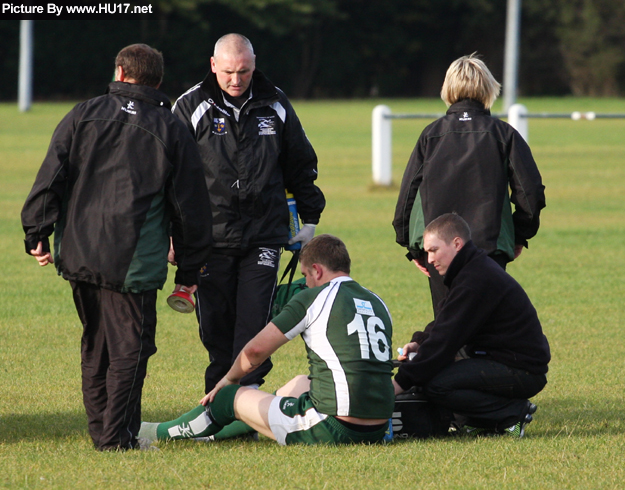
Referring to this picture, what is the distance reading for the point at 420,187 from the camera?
593cm

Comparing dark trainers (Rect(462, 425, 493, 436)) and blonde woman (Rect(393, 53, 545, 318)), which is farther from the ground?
blonde woman (Rect(393, 53, 545, 318))

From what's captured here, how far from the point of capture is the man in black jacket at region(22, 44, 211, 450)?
15.5ft

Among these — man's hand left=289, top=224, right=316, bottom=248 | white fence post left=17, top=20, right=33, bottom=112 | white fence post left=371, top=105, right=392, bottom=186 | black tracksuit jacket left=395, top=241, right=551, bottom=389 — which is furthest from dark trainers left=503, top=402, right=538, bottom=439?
white fence post left=17, top=20, right=33, bottom=112

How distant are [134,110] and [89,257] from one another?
29.5 inches

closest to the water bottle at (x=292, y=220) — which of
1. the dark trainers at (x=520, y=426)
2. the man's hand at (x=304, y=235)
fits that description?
the man's hand at (x=304, y=235)

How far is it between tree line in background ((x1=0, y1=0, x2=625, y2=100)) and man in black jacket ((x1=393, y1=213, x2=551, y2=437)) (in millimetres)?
54524

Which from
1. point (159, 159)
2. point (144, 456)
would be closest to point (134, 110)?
point (159, 159)

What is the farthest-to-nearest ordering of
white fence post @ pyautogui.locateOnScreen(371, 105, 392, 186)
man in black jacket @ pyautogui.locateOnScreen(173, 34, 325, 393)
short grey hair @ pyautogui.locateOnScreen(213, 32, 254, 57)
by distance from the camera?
white fence post @ pyautogui.locateOnScreen(371, 105, 392, 186)
man in black jacket @ pyautogui.locateOnScreen(173, 34, 325, 393)
short grey hair @ pyautogui.locateOnScreen(213, 32, 254, 57)

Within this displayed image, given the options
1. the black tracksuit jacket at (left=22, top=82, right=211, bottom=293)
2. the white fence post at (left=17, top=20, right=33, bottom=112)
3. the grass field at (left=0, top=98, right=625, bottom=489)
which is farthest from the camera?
the white fence post at (left=17, top=20, right=33, bottom=112)

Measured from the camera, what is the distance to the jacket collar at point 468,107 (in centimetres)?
589

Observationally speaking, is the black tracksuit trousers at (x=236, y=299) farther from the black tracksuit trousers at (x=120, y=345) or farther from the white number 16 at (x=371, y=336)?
the white number 16 at (x=371, y=336)

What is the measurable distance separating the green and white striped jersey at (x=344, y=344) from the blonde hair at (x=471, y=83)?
1.69 metres

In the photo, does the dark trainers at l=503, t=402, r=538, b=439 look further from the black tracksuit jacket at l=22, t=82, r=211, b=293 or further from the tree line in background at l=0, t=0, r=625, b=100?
the tree line in background at l=0, t=0, r=625, b=100

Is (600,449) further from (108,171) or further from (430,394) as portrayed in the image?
(108,171)
